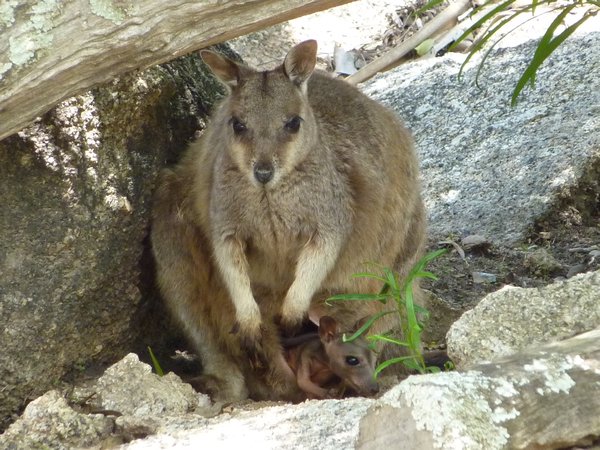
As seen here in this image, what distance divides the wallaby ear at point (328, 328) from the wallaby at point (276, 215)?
0.11 m

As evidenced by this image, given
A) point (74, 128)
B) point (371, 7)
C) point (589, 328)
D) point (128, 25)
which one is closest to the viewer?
point (589, 328)

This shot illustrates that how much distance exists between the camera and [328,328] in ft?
16.4

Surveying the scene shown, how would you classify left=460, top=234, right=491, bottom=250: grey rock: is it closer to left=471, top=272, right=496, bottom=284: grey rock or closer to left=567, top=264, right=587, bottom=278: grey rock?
left=471, top=272, right=496, bottom=284: grey rock

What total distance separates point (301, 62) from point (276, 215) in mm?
740

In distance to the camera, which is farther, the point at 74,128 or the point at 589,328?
the point at 74,128

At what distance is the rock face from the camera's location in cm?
448

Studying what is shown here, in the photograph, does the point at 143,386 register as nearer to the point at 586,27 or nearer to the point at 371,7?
the point at 586,27

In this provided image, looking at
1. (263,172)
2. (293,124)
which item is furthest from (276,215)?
(293,124)

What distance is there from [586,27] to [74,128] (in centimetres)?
443

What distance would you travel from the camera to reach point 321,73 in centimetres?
551

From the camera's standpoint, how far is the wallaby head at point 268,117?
4.71m

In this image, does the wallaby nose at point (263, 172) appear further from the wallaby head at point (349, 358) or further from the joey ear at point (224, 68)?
the wallaby head at point (349, 358)

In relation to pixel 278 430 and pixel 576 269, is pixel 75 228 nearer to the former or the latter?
pixel 278 430

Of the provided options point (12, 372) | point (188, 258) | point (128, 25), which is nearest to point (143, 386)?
point (12, 372)
